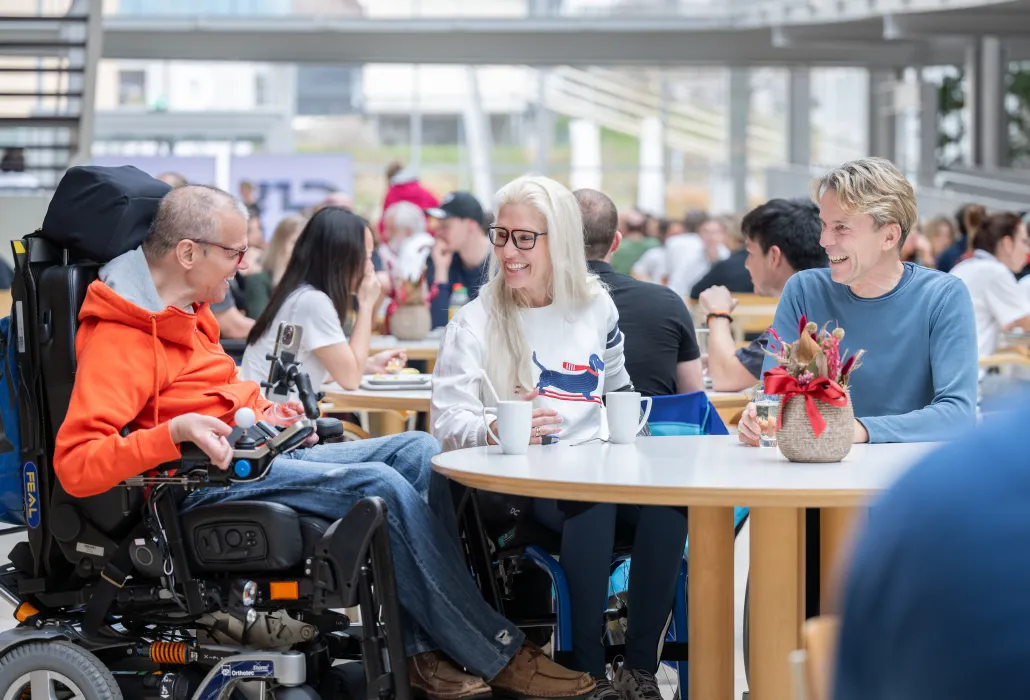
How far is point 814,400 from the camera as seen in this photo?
2330mm

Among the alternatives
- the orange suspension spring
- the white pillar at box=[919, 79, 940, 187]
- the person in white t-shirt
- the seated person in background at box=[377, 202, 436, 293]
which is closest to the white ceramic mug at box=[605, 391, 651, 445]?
the orange suspension spring

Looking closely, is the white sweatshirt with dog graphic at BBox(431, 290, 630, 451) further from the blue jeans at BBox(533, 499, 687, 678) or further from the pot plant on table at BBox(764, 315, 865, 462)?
the pot plant on table at BBox(764, 315, 865, 462)

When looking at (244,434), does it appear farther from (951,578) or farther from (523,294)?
(951,578)

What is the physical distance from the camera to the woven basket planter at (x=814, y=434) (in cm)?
230

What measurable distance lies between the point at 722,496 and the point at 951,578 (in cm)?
160

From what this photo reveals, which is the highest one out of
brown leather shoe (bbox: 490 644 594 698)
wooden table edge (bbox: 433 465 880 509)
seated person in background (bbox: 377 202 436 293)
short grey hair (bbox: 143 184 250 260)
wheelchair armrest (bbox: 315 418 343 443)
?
short grey hair (bbox: 143 184 250 260)

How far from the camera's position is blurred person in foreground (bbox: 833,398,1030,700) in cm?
41

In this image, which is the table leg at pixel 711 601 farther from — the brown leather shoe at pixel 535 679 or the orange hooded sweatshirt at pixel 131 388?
the orange hooded sweatshirt at pixel 131 388

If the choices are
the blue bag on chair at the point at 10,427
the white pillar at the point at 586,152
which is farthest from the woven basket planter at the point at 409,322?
the white pillar at the point at 586,152

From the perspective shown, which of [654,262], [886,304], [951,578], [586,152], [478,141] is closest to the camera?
[951,578]

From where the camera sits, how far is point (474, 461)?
2387 mm

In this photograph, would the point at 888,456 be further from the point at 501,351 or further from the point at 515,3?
the point at 515,3

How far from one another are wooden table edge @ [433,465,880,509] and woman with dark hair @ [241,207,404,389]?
209 cm

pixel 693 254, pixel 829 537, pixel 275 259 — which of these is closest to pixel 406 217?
pixel 275 259
